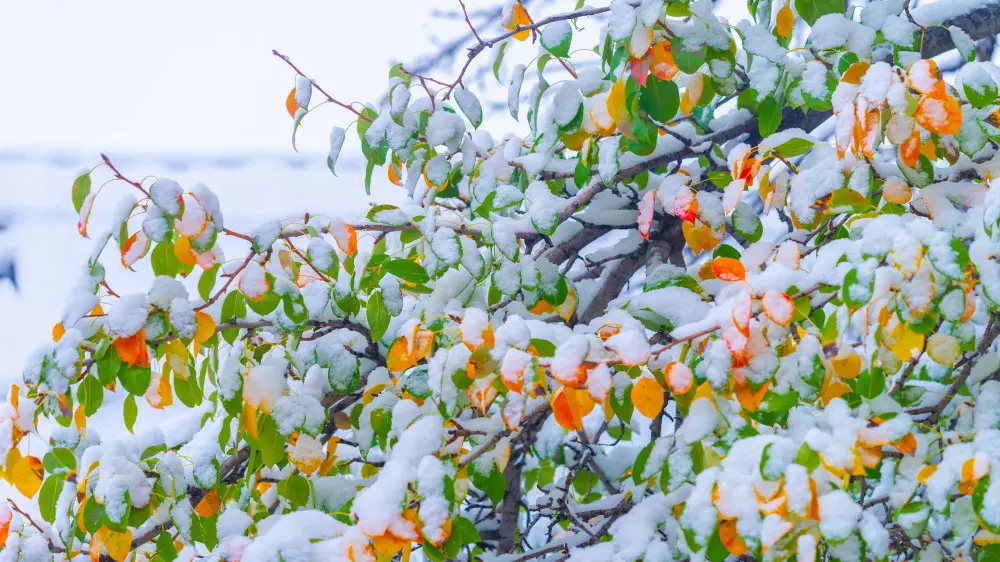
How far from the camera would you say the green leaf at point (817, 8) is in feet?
3.28

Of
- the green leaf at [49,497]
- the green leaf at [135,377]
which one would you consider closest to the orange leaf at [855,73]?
the green leaf at [135,377]

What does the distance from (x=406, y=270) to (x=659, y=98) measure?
375 millimetres

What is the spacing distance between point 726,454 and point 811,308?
0.67ft

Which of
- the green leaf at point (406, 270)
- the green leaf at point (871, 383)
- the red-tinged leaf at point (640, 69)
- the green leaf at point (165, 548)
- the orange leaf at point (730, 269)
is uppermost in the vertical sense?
the red-tinged leaf at point (640, 69)

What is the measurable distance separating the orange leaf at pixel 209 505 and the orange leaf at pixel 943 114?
40.2 inches

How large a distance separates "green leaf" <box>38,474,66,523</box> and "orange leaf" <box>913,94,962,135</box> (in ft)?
3.67

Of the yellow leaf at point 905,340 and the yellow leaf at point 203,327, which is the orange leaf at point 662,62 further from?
the yellow leaf at point 203,327

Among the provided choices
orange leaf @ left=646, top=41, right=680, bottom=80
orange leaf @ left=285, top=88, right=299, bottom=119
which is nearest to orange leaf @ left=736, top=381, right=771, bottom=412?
orange leaf @ left=646, top=41, right=680, bottom=80

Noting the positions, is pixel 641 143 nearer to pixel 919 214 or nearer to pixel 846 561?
pixel 919 214

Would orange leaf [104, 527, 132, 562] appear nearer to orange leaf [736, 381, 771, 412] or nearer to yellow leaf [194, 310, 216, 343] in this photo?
yellow leaf [194, 310, 216, 343]

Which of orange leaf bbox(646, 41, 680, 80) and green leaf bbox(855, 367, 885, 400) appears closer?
green leaf bbox(855, 367, 885, 400)

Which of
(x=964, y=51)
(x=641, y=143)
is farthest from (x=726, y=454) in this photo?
(x=964, y=51)

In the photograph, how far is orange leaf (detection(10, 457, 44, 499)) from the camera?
1.04 m

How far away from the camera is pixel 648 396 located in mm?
774
